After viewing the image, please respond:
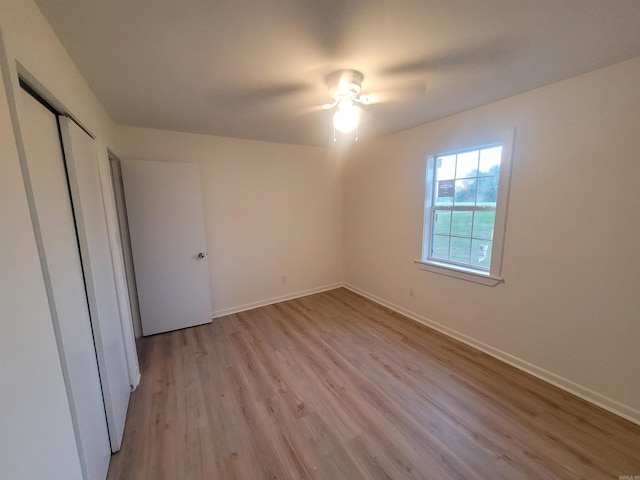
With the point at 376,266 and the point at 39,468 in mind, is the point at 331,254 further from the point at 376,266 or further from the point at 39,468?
the point at 39,468

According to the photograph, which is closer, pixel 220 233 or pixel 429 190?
pixel 429 190

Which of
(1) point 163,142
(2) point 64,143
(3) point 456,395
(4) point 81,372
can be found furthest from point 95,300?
(3) point 456,395

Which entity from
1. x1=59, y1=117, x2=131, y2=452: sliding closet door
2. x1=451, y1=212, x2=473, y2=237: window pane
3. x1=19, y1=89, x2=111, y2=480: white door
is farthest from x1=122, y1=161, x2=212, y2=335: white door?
x1=451, y1=212, x2=473, y2=237: window pane

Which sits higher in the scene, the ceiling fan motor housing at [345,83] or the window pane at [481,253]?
the ceiling fan motor housing at [345,83]

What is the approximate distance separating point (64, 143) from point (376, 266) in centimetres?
330

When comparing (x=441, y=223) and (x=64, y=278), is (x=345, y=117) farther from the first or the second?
(x=64, y=278)

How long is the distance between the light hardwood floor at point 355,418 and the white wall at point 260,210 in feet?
3.55

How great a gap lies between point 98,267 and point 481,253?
3118 mm

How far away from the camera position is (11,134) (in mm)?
761

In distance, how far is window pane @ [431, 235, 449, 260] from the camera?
2.79 m

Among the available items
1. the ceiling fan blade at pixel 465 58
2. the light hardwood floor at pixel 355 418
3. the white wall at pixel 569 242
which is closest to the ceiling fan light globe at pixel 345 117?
the ceiling fan blade at pixel 465 58

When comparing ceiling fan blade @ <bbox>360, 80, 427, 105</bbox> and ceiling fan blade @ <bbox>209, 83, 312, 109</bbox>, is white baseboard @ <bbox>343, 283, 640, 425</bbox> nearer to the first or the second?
ceiling fan blade @ <bbox>360, 80, 427, 105</bbox>

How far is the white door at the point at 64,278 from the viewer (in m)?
0.92

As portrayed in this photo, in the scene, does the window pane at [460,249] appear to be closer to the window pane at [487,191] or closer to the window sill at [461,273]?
the window sill at [461,273]
